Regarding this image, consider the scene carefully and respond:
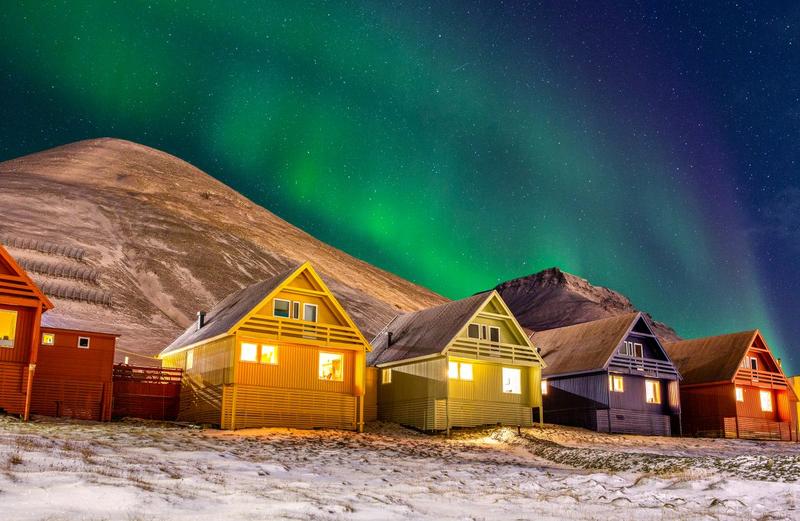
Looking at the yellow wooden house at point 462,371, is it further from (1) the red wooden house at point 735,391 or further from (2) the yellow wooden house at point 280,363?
(1) the red wooden house at point 735,391

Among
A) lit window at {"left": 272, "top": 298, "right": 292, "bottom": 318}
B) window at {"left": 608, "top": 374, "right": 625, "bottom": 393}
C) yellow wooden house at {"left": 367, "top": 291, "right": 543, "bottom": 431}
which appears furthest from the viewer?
window at {"left": 608, "top": 374, "right": 625, "bottom": 393}

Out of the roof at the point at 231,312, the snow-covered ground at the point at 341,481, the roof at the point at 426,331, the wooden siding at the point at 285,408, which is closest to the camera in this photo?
the snow-covered ground at the point at 341,481

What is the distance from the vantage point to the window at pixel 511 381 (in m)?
47.9

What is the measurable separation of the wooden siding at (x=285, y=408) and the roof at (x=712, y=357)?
2760 centimetres

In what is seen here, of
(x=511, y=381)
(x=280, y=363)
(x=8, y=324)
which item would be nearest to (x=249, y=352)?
(x=280, y=363)

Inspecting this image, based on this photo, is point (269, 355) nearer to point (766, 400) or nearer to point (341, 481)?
point (341, 481)

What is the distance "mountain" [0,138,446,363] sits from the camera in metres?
97.2

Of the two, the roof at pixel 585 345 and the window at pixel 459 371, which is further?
the roof at pixel 585 345

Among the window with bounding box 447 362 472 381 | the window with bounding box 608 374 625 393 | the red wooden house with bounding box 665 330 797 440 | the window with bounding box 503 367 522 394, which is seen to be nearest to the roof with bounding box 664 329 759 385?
the red wooden house with bounding box 665 330 797 440

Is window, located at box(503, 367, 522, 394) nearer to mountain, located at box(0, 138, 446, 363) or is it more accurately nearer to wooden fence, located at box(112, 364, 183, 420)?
wooden fence, located at box(112, 364, 183, 420)

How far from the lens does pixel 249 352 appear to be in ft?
133

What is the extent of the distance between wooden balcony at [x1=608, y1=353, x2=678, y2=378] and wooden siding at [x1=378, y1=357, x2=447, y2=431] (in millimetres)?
12429

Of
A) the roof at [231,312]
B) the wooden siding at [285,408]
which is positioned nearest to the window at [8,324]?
the roof at [231,312]

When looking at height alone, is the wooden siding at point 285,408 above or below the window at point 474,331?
below
